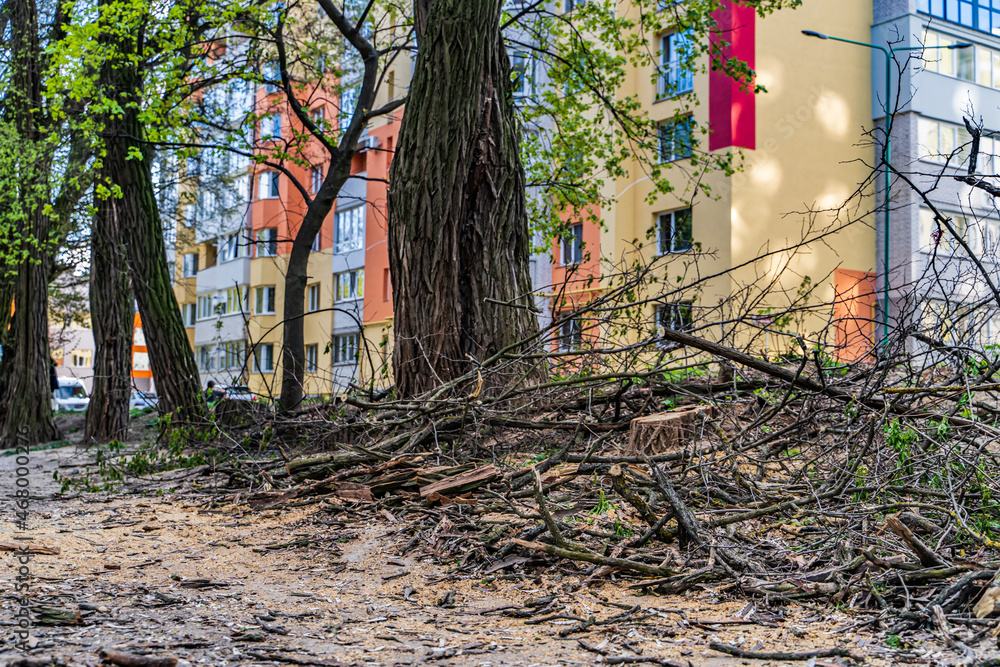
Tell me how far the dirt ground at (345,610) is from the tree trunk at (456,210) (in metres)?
2.56

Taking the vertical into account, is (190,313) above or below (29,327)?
above

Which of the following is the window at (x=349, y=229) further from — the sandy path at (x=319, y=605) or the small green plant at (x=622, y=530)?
the small green plant at (x=622, y=530)

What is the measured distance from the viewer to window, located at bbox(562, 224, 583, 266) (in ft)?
47.6

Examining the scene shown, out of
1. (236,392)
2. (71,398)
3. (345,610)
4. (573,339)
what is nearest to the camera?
(345,610)

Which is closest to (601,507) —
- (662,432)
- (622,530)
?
(622,530)

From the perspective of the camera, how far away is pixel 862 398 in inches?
209

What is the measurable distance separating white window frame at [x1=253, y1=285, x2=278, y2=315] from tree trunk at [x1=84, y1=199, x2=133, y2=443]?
82.8ft

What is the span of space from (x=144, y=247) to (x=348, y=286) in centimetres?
2268

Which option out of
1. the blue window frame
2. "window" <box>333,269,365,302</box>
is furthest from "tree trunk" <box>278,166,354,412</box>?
"window" <box>333,269,365,302</box>

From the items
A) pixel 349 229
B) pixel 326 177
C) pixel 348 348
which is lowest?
pixel 348 348

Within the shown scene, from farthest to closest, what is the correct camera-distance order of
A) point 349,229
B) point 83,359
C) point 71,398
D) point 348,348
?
point 83,359 < point 71,398 < point 349,229 < point 348,348

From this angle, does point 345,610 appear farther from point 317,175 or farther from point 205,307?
point 205,307

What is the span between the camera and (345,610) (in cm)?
405

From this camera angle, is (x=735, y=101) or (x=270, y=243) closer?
(x=270, y=243)
